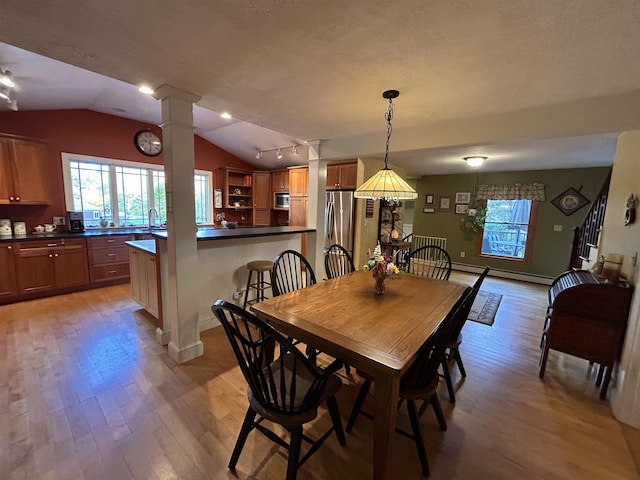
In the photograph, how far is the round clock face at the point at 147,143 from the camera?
4.97m

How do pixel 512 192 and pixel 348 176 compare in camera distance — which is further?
pixel 512 192

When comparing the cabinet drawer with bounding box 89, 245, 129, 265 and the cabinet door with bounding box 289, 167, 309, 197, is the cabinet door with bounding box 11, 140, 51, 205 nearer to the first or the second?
the cabinet drawer with bounding box 89, 245, 129, 265

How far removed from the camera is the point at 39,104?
3.71 meters

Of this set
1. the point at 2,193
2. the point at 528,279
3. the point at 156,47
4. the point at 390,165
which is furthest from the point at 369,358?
the point at 528,279

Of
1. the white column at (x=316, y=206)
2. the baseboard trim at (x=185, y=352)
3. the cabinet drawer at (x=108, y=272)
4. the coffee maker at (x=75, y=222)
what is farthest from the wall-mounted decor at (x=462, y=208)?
the coffee maker at (x=75, y=222)

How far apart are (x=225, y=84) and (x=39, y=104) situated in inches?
146

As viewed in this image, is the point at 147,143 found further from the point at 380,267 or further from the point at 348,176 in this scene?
the point at 380,267

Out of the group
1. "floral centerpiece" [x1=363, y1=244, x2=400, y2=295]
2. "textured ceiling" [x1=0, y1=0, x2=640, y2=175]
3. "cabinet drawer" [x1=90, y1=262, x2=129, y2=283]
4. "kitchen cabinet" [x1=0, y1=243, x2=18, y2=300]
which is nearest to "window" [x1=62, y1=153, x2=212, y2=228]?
"cabinet drawer" [x1=90, y1=262, x2=129, y2=283]

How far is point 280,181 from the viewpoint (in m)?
6.43

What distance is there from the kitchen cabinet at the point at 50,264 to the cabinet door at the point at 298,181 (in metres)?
3.66

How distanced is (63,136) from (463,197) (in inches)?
297

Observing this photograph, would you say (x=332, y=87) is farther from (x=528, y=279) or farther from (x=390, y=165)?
(x=528, y=279)

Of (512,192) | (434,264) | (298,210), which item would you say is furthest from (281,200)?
(512,192)

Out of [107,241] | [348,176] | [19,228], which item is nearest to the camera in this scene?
[19,228]
